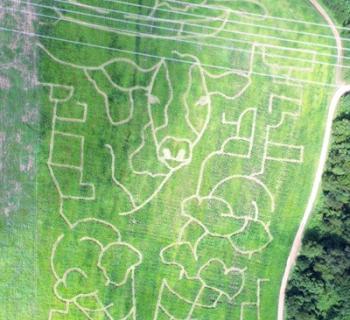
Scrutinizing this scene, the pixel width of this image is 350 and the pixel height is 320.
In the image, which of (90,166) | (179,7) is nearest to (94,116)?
(90,166)

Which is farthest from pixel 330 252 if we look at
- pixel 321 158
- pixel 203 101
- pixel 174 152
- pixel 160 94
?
pixel 160 94

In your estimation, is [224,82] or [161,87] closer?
[161,87]

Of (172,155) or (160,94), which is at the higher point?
(160,94)

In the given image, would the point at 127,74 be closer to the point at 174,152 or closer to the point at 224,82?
the point at 174,152

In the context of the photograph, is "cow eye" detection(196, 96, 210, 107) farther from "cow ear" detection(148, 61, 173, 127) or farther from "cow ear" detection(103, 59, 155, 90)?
"cow ear" detection(103, 59, 155, 90)

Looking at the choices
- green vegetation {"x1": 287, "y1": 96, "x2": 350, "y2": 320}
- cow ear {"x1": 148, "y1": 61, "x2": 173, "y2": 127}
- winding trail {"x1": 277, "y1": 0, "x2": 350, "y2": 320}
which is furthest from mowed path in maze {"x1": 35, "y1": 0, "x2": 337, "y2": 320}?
green vegetation {"x1": 287, "y1": 96, "x2": 350, "y2": 320}

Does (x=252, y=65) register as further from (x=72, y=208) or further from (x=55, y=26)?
(x=72, y=208)

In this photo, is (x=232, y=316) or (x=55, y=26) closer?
(x=55, y=26)
